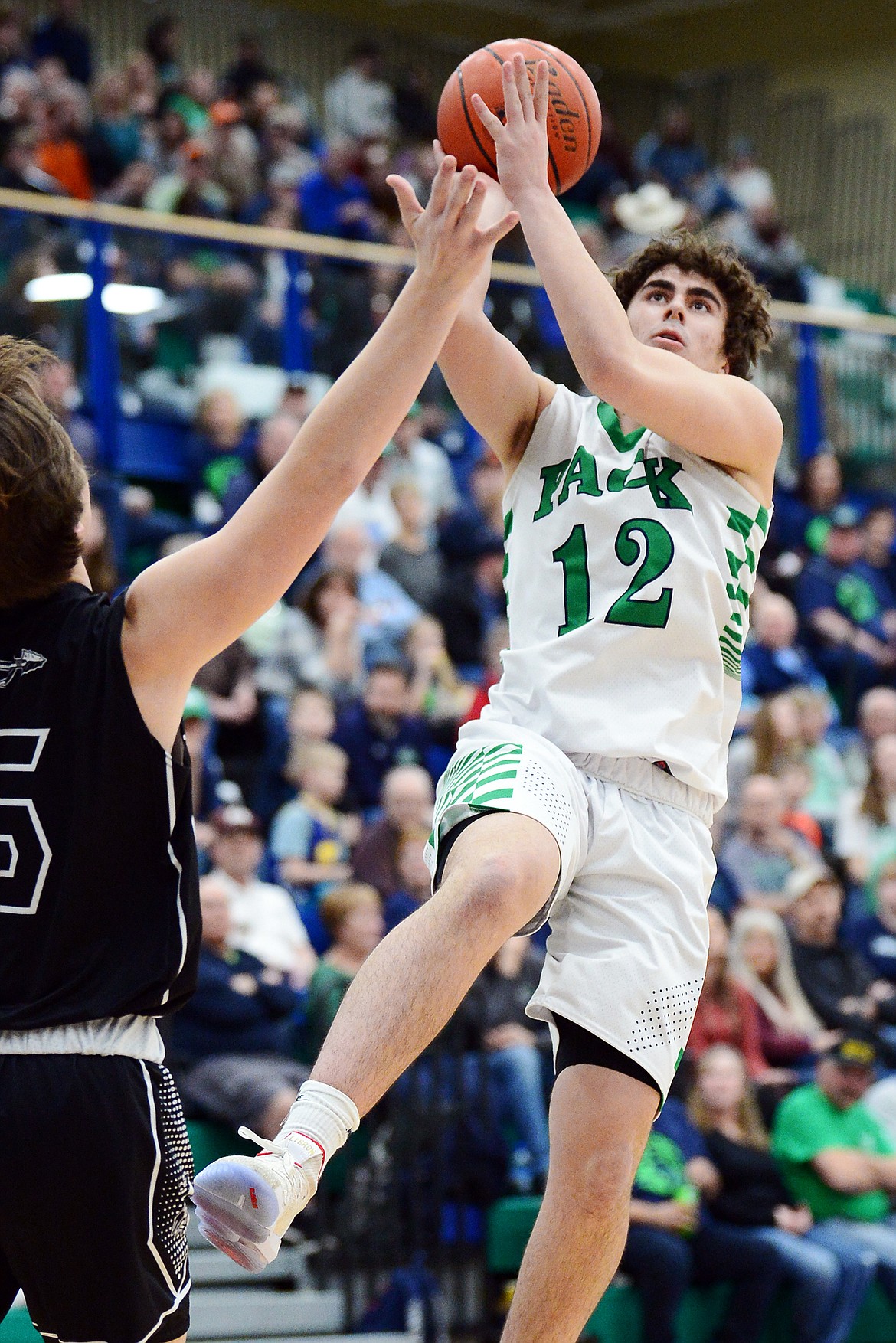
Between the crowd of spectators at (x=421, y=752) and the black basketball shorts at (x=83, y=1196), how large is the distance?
3.82 m

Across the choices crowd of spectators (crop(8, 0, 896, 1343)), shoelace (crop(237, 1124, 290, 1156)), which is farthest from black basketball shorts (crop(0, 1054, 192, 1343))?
crowd of spectators (crop(8, 0, 896, 1343))

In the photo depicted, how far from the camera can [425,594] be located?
9.87 m

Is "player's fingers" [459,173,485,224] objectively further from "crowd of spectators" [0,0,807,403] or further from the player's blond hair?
"crowd of spectators" [0,0,807,403]

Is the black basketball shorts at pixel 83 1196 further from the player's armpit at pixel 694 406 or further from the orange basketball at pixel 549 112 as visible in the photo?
the orange basketball at pixel 549 112

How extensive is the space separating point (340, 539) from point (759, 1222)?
4010 millimetres

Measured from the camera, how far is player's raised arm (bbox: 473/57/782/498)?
3.42 metres

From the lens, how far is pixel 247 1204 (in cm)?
275

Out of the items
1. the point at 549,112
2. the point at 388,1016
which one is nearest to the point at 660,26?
the point at 549,112

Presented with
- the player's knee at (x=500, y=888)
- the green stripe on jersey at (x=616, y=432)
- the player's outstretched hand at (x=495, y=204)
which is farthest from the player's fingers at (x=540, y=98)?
the player's knee at (x=500, y=888)

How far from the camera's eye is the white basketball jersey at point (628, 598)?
3602mm

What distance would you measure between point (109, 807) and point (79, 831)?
0.18 feet

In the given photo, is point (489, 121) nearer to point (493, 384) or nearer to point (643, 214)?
point (493, 384)

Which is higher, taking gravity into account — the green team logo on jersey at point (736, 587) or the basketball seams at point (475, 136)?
the basketball seams at point (475, 136)

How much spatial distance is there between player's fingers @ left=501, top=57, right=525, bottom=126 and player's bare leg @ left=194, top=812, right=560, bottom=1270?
1.34m
